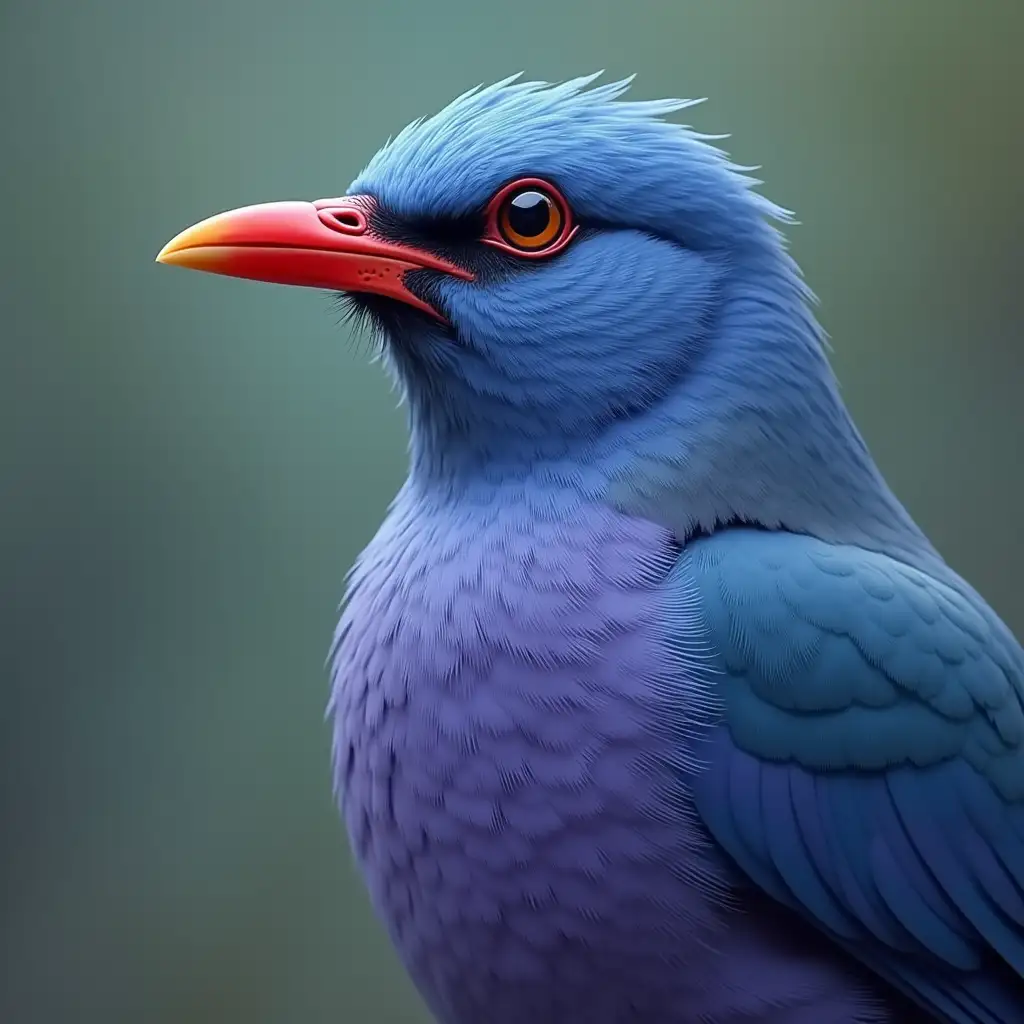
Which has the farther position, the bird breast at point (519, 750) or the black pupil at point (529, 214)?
the black pupil at point (529, 214)

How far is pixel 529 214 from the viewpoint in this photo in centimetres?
132

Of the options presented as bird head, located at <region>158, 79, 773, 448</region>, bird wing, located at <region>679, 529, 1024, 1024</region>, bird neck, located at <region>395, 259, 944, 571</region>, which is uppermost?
bird head, located at <region>158, 79, 773, 448</region>

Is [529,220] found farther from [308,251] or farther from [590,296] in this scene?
[308,251]

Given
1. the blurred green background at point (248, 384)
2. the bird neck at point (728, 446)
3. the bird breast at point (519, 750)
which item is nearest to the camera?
the bird breast at point (519, 750)

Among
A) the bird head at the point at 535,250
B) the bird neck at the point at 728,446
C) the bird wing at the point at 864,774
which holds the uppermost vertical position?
the bird head at the point at 535,250

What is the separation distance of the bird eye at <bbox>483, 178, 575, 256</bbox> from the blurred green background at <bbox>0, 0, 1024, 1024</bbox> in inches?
47.8

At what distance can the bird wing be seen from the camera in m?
1.15

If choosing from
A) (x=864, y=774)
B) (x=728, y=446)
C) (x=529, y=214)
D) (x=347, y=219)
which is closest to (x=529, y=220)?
(x=529, y=214)

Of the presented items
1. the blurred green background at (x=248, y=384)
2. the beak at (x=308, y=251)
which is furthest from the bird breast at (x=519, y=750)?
the blurred green background at (x=248, y=384)

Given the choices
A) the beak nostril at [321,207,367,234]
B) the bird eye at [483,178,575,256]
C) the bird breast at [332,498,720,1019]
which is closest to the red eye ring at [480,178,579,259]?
the bird eye at [483,178,575,256]

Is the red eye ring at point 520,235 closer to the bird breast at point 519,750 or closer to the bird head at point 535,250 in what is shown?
the bird head at point 535,250

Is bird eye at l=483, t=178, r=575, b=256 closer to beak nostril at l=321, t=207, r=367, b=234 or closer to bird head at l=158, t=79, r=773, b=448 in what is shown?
bird head at l=158, t=79, r=773, b=448

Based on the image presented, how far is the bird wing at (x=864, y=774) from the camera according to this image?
1154 mm

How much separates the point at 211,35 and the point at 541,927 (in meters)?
2.00
